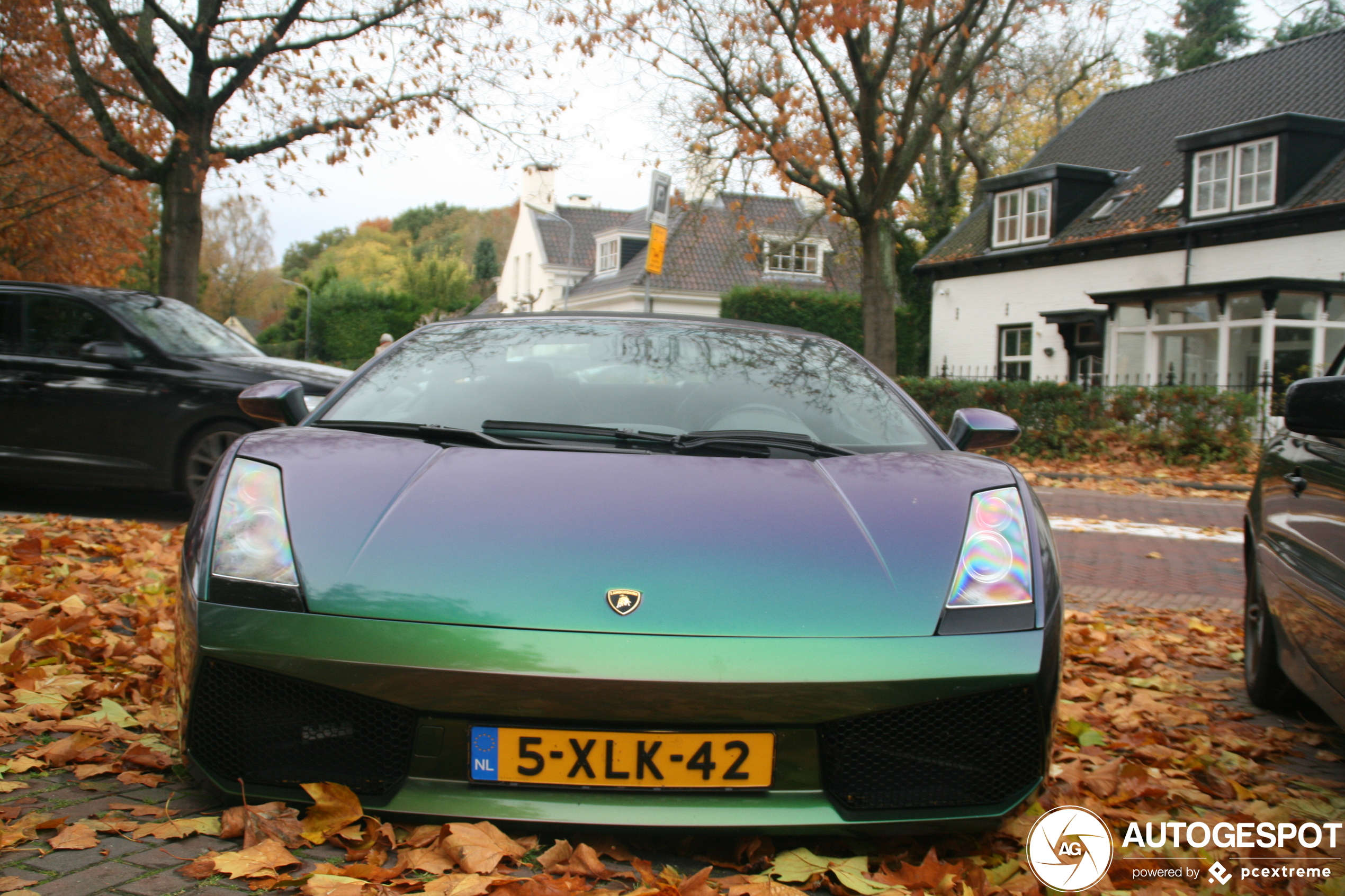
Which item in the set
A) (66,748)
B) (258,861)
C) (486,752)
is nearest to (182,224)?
(66,748)

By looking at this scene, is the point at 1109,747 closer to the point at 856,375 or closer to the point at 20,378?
the point at 856,375

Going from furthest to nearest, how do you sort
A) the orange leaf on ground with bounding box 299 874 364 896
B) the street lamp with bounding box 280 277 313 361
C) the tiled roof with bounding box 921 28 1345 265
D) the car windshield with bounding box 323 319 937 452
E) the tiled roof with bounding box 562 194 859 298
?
the street lamp with bounding box 280 277 313 361, the tiled roof with bounding box 562 194 859 298, the tiled roof with bounding box 921 28 1345 265, the car windshield with bounding box 323 319 937 452, the orange leaf on ground with bounding box 299 874 364 896

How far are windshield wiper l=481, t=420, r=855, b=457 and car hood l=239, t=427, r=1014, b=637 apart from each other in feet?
0.37

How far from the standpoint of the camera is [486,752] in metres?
2.02

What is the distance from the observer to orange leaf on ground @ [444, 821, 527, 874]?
6.49 feet

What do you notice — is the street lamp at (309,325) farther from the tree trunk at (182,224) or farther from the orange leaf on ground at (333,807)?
the orange leaf on ground at (333,807)

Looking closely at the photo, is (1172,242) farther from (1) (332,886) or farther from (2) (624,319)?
(1) (332,886)

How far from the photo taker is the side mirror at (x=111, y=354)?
731 cm

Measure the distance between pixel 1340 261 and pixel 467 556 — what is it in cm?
2257

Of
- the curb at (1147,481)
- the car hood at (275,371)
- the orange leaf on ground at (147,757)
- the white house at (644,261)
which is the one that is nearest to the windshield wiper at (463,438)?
the orange leaf on ground at (147,757)


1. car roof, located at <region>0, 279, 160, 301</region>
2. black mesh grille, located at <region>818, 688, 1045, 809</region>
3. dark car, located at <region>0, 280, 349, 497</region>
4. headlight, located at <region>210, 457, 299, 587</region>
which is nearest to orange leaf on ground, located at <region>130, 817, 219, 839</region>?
headlight, located at <region>210, 457, 299, 587</region>

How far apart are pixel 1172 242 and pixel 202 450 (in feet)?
71.9

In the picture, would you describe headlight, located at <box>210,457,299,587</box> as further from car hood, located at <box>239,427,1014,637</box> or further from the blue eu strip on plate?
the blue eu strip on plate

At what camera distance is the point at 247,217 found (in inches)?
2805
